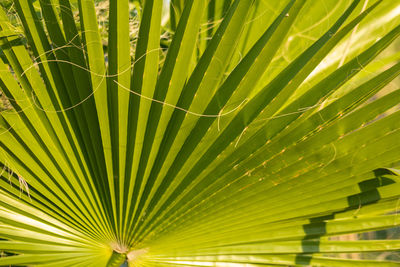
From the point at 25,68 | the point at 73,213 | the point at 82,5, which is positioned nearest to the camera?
the point at 82,5

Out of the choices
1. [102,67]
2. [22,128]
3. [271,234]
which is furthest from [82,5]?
[271,234]

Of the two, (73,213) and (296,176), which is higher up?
(296,176)

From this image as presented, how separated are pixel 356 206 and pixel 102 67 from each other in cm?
79

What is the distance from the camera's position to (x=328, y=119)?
88cm

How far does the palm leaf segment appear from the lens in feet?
2.82

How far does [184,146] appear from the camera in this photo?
969 millimetres

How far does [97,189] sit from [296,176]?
1.79 feet

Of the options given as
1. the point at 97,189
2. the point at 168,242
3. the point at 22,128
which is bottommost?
A: the point at 168,242

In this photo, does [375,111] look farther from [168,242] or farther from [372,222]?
[168,242]

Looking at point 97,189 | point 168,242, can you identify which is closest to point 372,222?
point 168,242

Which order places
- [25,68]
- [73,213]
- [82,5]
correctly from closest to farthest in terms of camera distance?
[82,5] < [25,68] < [73,213]

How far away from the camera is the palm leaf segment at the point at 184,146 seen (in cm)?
86

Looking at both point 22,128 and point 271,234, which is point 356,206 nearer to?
point 271,234

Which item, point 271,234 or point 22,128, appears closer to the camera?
point 22,128
